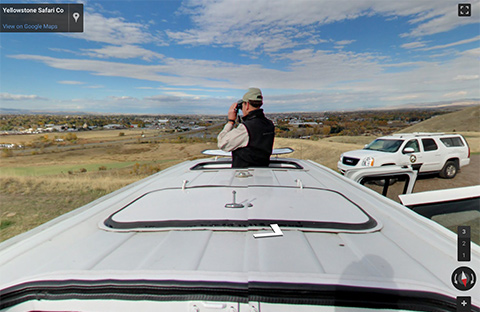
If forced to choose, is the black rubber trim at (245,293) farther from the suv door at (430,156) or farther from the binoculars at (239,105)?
the suv door at (430,156)

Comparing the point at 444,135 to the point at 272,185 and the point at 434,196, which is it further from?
the point at 272,185

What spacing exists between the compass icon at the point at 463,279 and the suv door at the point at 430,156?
399 inches

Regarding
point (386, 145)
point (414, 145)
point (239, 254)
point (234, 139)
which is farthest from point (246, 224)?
point (414, 145)

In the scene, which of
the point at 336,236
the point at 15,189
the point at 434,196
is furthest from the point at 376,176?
the point at 15,189

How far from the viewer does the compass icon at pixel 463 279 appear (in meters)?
0.88

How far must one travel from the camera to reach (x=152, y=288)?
0.79 metres

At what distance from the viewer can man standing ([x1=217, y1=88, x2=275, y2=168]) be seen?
2.63 meters

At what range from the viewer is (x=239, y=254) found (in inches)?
37.1

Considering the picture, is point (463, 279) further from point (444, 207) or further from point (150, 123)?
point (150, 123)

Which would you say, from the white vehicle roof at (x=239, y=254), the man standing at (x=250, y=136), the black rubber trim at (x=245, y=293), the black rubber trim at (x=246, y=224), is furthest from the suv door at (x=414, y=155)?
the black rubber trim at (x=245, y=293)

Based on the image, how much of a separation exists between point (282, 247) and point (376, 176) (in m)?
2.19

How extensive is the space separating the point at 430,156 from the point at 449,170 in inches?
47.4

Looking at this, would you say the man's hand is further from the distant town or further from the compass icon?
the distant town

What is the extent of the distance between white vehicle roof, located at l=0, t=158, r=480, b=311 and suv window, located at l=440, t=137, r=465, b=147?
415 inches
